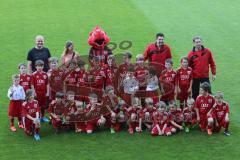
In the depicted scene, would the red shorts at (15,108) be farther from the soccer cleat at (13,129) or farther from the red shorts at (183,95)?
the red shorts at (183,95)

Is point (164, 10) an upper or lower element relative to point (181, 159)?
upper

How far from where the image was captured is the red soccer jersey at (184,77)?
11.1 metres

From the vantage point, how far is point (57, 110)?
34.5ft

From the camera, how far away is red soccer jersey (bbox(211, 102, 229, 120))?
10.4 metres

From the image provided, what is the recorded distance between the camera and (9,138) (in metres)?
10.3

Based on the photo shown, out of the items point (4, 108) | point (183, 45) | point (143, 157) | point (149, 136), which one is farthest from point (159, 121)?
point (183, 45)

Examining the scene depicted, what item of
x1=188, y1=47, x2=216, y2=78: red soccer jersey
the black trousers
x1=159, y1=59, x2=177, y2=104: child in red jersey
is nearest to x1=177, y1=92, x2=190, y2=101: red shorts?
x1=159, y1=59, x2=177, y2=104: child in red jersey

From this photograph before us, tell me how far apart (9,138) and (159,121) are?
2717mm

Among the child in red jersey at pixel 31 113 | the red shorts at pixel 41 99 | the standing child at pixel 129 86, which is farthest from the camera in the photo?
the standing child at pixel 129 86

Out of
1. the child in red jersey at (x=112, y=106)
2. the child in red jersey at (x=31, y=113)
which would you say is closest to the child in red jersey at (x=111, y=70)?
the child in red jersey at (x=112, y=106)

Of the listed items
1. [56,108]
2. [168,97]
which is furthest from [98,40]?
[168,97]

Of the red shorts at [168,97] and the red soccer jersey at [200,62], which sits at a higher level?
the red soccer jersey at [200,62]

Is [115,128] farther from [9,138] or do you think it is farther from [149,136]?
[9,138]

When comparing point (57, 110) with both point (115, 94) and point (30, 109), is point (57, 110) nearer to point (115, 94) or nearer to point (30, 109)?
point (30, 109)
